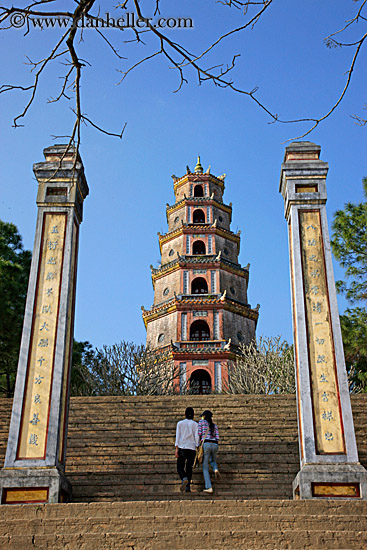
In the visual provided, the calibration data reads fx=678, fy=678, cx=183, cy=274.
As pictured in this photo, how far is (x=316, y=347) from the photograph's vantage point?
815cm

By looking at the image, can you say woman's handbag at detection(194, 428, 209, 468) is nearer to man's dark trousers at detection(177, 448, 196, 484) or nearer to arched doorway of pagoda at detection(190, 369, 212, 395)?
man's dark trousers at detection(177, 448, 196, 484)

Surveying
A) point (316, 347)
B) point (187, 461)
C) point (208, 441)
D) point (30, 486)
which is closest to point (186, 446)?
point (187, 461)

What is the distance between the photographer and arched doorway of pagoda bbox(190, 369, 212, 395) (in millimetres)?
23016

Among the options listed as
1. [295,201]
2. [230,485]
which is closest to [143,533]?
[230,485]

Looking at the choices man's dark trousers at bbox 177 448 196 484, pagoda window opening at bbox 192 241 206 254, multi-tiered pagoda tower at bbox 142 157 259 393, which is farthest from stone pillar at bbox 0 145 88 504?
pagoda window opening at bbox 192 241 206 254

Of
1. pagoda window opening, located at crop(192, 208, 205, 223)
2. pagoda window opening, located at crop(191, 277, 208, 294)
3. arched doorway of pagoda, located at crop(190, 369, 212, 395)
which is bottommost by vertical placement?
arched doorway of pagoda, located at crop(190, 369, 212, 395)

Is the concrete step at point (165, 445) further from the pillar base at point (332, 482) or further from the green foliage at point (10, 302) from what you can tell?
the green foliage at point (10, 302)

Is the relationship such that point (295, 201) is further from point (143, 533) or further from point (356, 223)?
point (356, 223)

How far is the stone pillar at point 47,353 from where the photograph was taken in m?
7.38

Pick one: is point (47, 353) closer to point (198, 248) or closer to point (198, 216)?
point (198, 248)

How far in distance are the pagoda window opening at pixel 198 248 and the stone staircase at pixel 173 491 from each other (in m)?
15.1

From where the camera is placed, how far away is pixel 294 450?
9227mm

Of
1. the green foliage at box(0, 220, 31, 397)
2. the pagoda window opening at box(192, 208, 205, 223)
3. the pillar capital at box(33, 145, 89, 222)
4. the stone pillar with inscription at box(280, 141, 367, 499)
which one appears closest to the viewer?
the stone pillar with inscription at box(280, 141, 367, 499)

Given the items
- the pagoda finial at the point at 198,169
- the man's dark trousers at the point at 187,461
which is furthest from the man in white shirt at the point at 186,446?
the pagoda finial at the point at 198,169
